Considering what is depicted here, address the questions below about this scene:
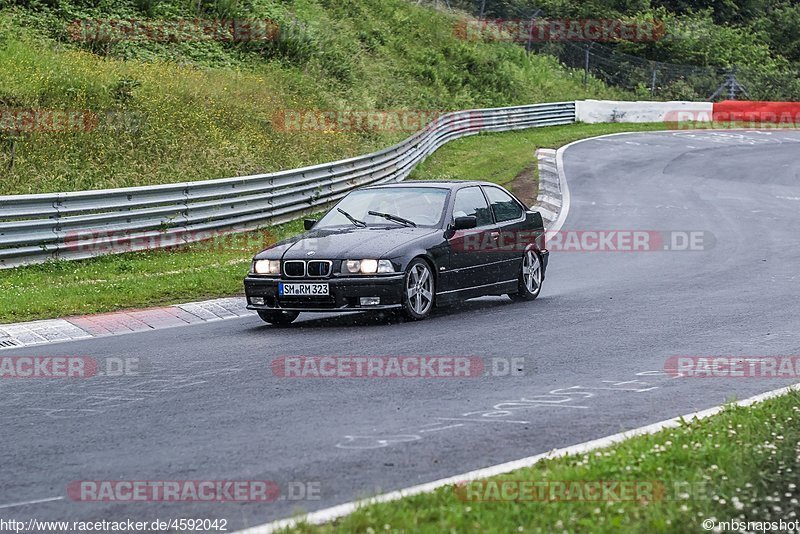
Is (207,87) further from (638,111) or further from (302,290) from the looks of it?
(638,111)

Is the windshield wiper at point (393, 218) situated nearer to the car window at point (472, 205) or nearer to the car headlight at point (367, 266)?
the car window at point (472, 205)

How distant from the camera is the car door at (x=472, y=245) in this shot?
12.3 m

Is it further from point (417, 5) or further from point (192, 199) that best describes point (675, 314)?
point (417, 5)

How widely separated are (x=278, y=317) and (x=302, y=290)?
25.8 inches

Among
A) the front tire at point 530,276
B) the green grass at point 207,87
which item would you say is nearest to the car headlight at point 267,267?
the front tire at point 530,276

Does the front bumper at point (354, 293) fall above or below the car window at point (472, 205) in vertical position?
below

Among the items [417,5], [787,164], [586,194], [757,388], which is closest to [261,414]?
[757,388]

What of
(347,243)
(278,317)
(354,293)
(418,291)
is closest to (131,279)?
(278,317)

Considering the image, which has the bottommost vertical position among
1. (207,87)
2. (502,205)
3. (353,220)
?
(353,220)

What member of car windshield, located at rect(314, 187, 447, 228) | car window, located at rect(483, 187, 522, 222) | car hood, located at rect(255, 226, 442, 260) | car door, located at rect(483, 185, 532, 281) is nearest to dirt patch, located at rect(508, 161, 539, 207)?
car window, located at rect(483, 187, 522, 222)

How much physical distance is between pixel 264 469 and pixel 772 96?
51.4m

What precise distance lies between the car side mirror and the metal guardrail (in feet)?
20.4

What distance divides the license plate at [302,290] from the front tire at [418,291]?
32.0 inches

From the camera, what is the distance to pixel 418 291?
11727 mm
